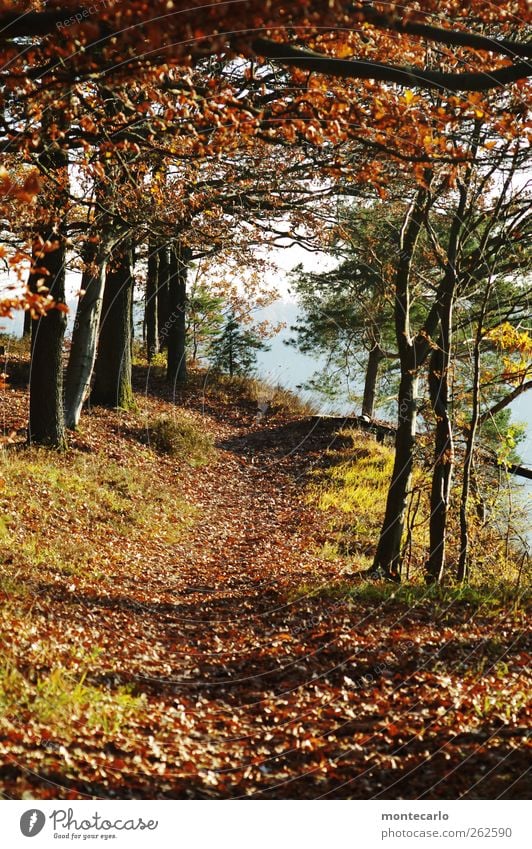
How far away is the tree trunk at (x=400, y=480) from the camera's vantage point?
11.3 metres

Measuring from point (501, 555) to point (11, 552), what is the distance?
26.6ft

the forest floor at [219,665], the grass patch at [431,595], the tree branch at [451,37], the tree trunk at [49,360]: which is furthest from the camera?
the tree trunk at [49,360]

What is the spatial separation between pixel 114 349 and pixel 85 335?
12.0 ft

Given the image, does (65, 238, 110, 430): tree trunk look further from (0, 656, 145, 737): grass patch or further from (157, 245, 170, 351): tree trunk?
(157, 245, 170, 351): tree trunk

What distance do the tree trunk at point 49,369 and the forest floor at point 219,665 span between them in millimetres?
480

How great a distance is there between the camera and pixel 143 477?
1506 centimetres

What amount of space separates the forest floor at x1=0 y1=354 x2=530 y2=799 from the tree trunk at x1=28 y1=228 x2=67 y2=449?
0.48 m

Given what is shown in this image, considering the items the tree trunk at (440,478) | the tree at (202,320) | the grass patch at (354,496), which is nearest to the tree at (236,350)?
the tree at (202,320)

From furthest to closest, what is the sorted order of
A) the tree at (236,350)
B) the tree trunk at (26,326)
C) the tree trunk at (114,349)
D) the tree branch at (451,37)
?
the tree at (236,350)
the tree trunk at (26,326)
the tree trunk at (114,349)
the tree branch at (451,37)

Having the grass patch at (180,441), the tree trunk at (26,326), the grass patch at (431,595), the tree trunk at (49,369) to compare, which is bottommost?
the grass patch at (431,595)

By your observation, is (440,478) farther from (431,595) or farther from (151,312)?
(151,312)

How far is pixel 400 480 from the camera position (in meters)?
11.4

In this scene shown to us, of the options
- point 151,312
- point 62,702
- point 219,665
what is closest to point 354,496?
point 219,665

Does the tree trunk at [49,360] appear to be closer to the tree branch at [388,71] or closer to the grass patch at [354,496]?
the grass patch at [354,496]
